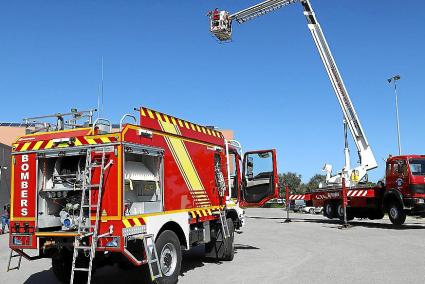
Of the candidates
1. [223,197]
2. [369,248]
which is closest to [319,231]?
[369,248]

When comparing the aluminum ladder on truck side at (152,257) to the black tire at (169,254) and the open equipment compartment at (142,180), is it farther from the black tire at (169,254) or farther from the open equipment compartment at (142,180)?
the open equipment compartment at (142,180)

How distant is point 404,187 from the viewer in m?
18.4

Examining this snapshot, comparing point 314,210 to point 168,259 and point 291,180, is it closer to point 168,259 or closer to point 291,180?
point 168,259

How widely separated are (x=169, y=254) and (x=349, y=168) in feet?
58.9

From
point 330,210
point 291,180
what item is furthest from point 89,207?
point 291,180

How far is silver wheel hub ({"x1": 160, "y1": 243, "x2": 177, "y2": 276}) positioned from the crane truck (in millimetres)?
13395

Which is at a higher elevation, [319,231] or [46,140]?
[46,140]

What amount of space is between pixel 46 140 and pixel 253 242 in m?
8.68

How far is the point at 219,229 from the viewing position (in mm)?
10516

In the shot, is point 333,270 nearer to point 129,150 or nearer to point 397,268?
point 397,268

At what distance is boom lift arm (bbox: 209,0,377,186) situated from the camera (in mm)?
22781

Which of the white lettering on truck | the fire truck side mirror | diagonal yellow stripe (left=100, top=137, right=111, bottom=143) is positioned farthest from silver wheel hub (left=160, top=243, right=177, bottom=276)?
the fire truck side mirror

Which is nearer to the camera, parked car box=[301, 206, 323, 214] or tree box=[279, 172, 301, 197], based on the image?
parked car box=[301, 206, 323, 214]

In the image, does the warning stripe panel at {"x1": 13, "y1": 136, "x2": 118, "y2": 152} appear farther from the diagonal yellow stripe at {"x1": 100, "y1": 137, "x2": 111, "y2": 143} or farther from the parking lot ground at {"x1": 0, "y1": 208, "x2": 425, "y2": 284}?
the parking lot ground at {"x1": 0, "y1": 208, "x2": 425, "y2": 284}
